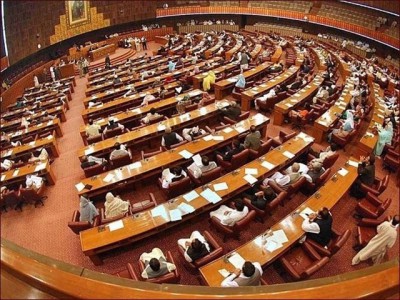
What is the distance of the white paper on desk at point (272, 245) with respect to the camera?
4.42m

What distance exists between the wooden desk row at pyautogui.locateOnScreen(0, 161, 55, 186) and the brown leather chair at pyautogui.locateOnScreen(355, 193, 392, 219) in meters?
6.65

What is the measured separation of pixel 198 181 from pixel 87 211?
215 centimetres

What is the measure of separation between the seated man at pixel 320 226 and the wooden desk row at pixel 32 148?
6731 mm

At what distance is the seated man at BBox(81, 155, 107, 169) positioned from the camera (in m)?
6.66

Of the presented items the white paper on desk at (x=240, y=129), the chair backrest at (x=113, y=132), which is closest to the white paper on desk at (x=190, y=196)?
the white paper on desk at (x=240, y=129)

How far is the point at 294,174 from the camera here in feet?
19.1

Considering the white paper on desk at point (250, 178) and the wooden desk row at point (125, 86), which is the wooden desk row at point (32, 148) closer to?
the wooden desk row at point (125, 86)

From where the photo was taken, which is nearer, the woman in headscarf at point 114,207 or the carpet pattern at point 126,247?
the carpet pattern at point 126,247

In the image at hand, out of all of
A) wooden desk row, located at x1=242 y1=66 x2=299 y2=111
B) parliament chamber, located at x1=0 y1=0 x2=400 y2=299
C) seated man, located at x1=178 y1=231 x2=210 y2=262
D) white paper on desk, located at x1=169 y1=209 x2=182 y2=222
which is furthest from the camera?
wooden desk row, located at x1=242 y1=66 x2=299 y2=111

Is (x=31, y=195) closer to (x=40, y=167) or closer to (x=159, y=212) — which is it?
(x=40, y=167)

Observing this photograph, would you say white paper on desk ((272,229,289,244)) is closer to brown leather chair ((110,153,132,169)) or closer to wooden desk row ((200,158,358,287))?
wooden desk row ((200,158,358,287))

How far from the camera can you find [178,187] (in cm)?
602

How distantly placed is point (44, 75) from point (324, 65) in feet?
50.2

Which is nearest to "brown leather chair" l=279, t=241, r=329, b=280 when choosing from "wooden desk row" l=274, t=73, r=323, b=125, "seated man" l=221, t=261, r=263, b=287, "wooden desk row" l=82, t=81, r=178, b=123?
"seated man" l=221, t=261, r=263, b=287
